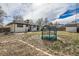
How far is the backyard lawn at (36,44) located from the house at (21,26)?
8 cm

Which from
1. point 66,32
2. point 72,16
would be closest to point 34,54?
point 66,32

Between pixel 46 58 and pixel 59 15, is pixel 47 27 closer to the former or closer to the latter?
pixel 59 15

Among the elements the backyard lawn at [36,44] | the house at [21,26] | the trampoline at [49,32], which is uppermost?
the house at [21,26]

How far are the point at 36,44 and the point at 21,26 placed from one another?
1.47ft

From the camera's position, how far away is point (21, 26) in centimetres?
368

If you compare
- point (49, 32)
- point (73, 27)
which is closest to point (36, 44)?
point (49, 32)

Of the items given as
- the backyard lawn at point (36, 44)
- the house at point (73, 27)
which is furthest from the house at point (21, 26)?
the house at point (73, 27)

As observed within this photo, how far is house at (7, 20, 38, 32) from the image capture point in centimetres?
367

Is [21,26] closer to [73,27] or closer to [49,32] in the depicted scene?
[49,32]

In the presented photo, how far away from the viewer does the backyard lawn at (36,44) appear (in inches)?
142

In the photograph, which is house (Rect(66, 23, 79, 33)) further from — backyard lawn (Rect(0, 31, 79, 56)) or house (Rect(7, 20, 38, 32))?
house (Rect(7, 20, 38, 32))

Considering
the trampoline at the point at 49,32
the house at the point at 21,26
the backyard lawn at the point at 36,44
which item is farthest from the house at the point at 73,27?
the house at the point at 21,26

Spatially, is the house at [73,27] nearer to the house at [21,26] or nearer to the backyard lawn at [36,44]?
the backyard lawn at [36,44]

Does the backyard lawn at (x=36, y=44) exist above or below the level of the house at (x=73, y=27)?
below
